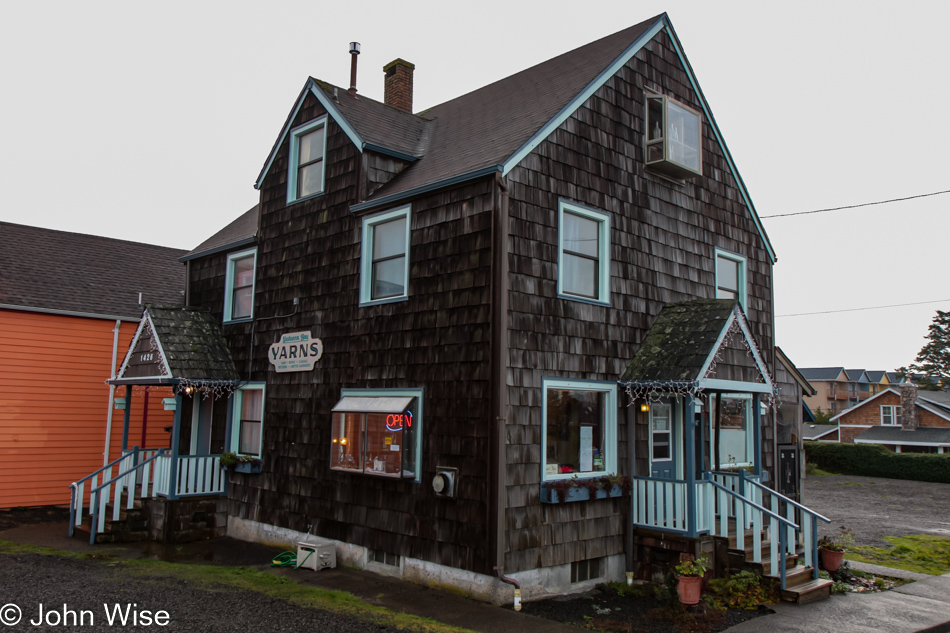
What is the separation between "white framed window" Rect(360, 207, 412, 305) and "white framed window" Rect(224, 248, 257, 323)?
387 cm

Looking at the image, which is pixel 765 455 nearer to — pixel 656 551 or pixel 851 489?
pixel 656 551

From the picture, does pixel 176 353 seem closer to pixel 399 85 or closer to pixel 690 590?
pixel 399 85

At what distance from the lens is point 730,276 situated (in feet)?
47.9

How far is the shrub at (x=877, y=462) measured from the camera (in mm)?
37031

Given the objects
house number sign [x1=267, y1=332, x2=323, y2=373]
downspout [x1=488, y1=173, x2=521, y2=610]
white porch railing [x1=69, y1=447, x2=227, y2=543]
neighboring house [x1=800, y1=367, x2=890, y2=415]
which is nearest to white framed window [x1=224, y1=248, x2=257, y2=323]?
house number sign [x1=267, y1=332, x2=323, y2=373]

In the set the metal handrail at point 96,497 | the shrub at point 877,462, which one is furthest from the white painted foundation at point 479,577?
the shrub at point 877,462

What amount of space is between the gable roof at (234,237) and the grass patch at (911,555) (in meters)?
14.0

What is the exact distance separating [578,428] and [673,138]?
5.73 meters

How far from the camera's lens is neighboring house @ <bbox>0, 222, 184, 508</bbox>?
16.9 meters

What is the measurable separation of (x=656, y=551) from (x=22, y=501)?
14.7 m

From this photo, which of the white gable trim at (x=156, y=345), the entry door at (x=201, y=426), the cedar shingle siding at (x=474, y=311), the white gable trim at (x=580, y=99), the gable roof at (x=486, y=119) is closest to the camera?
the cedar shingle siding at (x=474, y=311)

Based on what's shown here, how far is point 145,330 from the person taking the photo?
14891 millimetres

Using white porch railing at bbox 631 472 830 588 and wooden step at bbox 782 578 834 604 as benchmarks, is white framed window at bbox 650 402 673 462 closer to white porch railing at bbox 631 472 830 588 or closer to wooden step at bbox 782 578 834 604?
white porch railing at bbox 631 472 830 588

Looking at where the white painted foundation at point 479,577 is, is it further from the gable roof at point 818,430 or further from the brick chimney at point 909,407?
the gable roof at point 818,430
